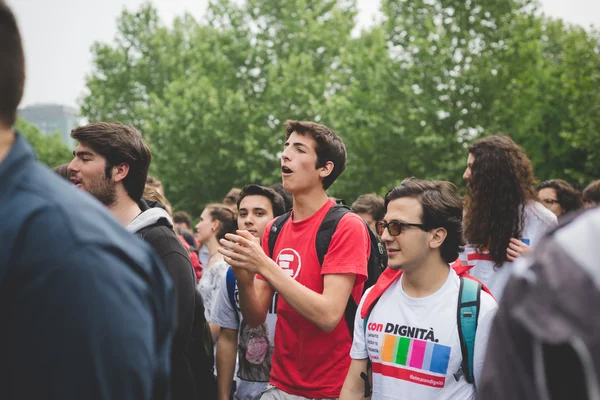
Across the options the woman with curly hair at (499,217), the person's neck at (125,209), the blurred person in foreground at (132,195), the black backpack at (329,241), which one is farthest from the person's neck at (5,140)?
the woman with curly hair at (499,217)

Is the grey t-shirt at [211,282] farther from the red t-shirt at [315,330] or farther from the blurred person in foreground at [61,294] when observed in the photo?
the blurred person in foreground at [61,294]

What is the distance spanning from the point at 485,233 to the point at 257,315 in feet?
6.43

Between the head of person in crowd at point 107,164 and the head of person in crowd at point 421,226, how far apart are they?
1492 millimetres

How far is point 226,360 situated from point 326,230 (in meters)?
1.45

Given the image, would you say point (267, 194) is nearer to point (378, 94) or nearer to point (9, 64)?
point (9, 64)

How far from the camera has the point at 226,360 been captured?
500 cm

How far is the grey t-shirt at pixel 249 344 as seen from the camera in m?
5.02

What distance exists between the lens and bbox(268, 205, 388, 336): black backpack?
4.20 meters

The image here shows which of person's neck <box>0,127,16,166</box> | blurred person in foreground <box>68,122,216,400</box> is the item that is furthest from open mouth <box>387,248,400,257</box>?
person's neck <box>0,127,16,166</box>

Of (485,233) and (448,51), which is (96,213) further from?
(448,51)

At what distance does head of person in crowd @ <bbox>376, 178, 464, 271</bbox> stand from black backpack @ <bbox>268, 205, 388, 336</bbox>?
40cm

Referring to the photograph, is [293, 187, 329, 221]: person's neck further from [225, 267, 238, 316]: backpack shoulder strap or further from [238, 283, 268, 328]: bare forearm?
[225, 267, 238, 316]: backpack shoulder strap

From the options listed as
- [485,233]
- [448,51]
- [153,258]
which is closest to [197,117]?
[448,51]

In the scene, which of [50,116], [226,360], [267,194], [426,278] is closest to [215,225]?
[267,194]
